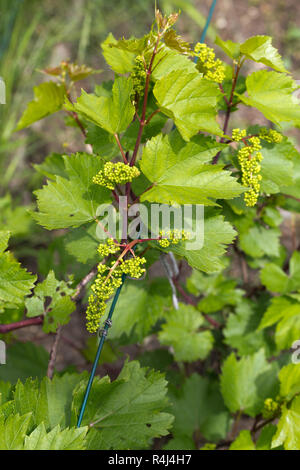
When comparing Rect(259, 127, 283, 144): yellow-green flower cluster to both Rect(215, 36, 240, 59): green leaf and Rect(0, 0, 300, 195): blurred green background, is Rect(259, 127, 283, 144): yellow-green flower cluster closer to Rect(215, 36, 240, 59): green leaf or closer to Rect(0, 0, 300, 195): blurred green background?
Rect(215, 36, 240, 59): green leaf

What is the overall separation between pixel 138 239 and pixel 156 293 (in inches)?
18.1

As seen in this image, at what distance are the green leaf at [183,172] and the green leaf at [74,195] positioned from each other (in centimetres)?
14

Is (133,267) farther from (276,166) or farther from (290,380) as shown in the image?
(290,380)

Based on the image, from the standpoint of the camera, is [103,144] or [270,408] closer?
[103,144]

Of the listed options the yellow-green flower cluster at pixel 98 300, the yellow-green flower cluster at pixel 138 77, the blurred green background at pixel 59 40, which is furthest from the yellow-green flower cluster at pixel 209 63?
the blurred green background at pixel 59 40

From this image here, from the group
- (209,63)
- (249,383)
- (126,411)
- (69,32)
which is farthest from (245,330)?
(69,32)

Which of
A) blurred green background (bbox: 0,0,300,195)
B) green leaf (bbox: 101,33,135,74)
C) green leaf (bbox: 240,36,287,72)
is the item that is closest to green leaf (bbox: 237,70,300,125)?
green leaf (bbox: 240,36,287,72)

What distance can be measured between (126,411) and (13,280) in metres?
0.47

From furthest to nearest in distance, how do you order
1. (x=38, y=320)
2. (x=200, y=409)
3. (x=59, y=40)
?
1. (x=59, y=40)
2. (x=200, y=409)
3. (x=38, y=320)

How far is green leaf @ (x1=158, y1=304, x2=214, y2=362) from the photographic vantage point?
156 centimetres

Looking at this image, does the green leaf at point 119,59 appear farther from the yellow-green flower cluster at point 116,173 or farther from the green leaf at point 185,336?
the green leaf at point 185,336

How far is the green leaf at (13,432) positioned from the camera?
2.65 ft

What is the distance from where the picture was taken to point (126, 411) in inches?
40.6

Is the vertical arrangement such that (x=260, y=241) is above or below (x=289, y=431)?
above
